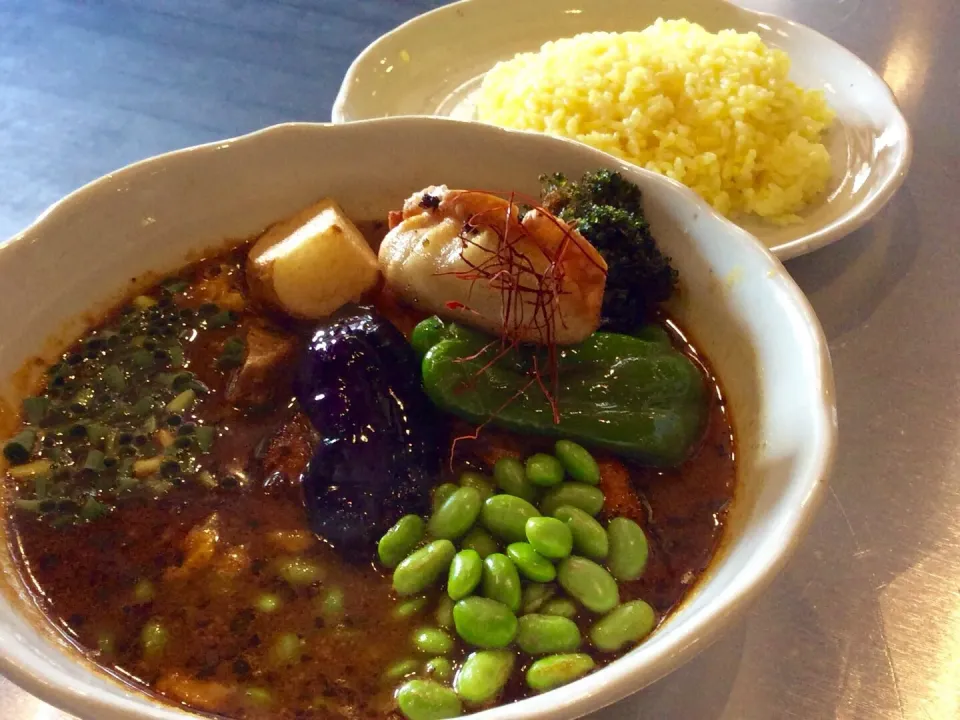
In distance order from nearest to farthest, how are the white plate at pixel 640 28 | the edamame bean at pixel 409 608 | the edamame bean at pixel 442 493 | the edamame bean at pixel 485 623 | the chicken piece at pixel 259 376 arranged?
1. the edamame bean at pixel 485 623
2. the edamame bean at pixel 409 608
3. the edamame bean at pixel 442 493
4. the chicken piece at pixel 259 376
5. the white plate at pixel 640 28

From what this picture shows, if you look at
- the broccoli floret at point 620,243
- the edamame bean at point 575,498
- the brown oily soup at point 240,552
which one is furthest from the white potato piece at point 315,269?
the edamame bean at point 575,498

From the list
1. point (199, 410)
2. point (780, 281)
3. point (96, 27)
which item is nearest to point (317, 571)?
point (199, 410)

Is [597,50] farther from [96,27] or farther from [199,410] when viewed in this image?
[96,27]

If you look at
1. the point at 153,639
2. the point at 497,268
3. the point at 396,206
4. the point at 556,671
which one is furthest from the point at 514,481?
the point at 396,206

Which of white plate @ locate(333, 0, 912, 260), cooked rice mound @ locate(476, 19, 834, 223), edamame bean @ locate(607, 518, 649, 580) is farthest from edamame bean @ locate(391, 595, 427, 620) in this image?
cooked rice mound @ locate(476, 19, 834, 223)

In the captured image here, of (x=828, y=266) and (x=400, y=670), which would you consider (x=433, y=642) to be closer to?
(x=400, y=670)

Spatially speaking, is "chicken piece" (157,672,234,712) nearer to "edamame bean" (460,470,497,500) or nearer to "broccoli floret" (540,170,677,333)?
"edamame bean" (460,470,497,500)

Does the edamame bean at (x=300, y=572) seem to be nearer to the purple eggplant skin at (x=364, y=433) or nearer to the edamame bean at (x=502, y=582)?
the purple eggplant skin at (x=364, y=433)
